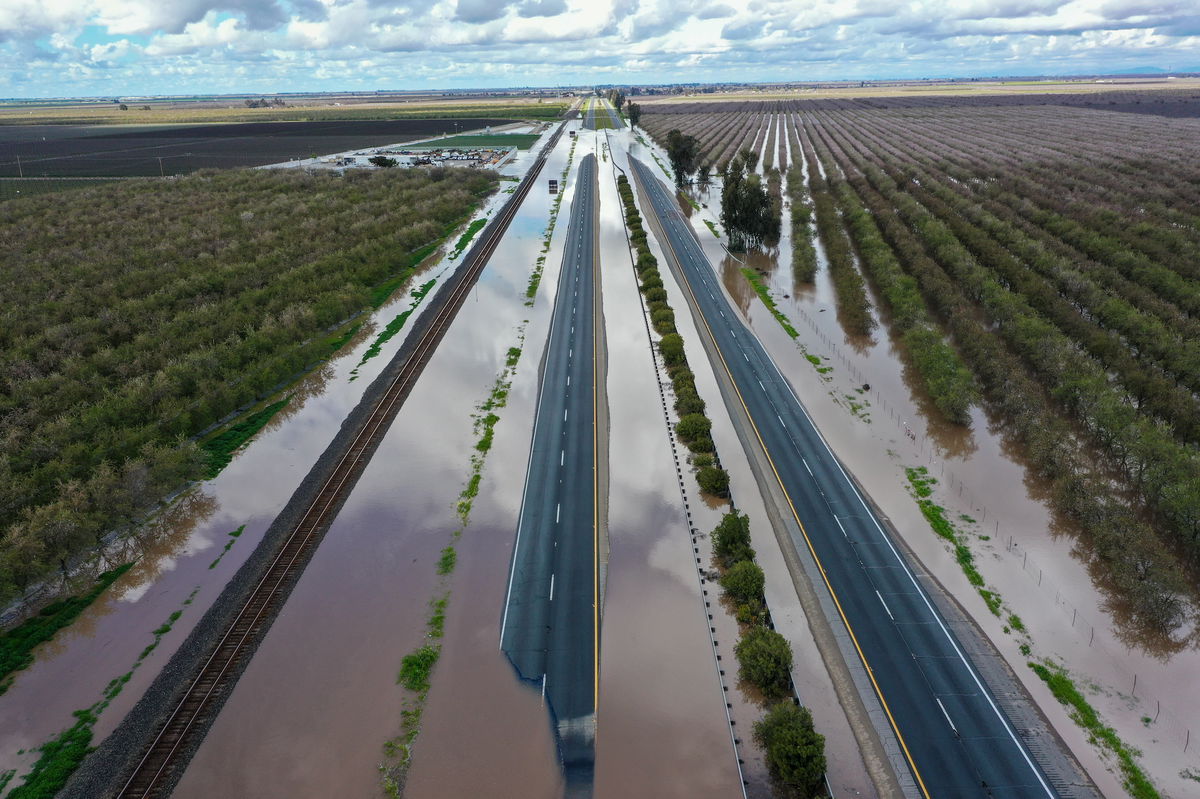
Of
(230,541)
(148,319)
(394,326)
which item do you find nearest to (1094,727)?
(230,541)

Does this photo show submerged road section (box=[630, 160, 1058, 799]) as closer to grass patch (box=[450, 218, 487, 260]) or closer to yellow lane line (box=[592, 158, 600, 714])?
yellow lane line (box=[592, 158, 600, 714])

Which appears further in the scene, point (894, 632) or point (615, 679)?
point (894, 632)

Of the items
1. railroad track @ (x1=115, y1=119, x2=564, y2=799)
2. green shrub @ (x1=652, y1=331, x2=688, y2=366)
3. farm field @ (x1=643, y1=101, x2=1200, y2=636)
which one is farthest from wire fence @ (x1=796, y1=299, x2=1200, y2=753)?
railroad track @ (x1=115, y1=119, x2=564, y2=799)

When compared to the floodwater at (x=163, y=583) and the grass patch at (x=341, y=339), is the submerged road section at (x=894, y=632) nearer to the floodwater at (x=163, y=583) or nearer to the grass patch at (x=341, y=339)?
the floodwater at (x=163, y=583)

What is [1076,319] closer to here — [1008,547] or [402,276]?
[1008,547]

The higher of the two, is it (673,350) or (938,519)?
(673,350)

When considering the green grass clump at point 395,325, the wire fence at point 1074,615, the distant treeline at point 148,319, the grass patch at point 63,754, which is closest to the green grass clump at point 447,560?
the grass patch at point 63,754

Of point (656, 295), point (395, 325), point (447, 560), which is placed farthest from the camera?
point (656, 295)
